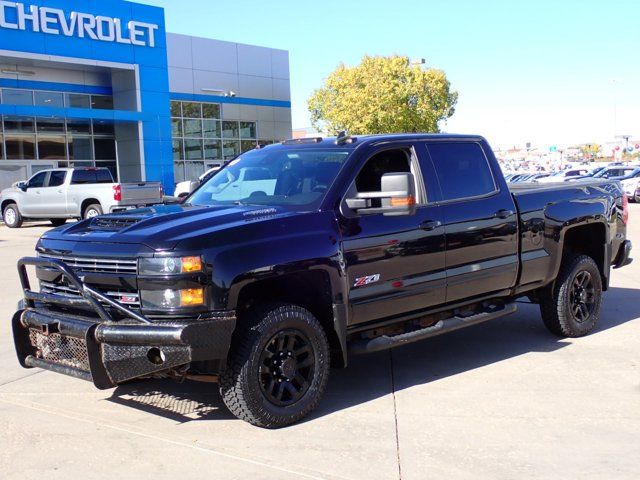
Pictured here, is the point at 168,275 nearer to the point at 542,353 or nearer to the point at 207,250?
the point at 207,250

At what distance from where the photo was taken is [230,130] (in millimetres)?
39312

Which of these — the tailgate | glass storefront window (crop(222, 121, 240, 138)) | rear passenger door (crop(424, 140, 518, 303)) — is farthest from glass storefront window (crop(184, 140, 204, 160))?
rear passenger door (crop(424, 140, 518, 303))

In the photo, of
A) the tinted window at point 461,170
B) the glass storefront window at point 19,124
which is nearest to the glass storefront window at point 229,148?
the glass storefront window at point 19,124

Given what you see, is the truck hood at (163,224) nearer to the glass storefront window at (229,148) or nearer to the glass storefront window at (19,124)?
the glass storefront window at (19,124)

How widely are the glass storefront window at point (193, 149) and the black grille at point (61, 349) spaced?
3273 centimetres

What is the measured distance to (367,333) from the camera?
5477 millimetres

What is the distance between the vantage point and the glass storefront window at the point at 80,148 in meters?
31.4

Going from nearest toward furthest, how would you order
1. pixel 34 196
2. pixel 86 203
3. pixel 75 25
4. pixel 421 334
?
1. pixel 421 334
2. pixel 86 203
3. pixel 34 196
4. pixel 75 25

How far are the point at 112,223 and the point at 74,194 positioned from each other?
18.2m

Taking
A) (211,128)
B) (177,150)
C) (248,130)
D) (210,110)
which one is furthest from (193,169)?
(248,130)

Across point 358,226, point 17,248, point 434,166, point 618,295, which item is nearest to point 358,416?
point 358,226

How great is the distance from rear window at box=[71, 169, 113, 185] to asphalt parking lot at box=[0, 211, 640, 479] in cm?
1640

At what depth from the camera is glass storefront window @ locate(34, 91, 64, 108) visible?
98.4 feet

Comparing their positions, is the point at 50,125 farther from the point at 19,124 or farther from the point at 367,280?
the point at 367,280
